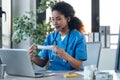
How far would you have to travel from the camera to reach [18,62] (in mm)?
2020

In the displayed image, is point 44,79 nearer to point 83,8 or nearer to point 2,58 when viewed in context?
point 2,58

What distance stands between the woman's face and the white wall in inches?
78.7

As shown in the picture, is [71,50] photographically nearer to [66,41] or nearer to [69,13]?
[66,41]

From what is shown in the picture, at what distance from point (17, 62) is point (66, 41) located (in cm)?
61

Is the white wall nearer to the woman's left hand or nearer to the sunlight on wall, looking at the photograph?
the sunlight on wall

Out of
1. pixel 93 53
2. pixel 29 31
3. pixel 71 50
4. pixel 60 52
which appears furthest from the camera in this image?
pixel 29 31

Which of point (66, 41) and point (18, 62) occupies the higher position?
point (66, 41)

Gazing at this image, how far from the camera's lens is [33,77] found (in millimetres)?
1965

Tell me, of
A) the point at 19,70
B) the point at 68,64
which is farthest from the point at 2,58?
the point at 68,64

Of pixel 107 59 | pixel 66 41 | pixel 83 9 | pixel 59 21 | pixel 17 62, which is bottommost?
pixel 107 59

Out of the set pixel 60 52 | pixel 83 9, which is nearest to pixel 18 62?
pixel 60 52

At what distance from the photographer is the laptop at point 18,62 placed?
6.39ft

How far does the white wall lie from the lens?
14.4ft

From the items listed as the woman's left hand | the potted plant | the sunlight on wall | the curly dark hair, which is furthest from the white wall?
the woman's left hand
